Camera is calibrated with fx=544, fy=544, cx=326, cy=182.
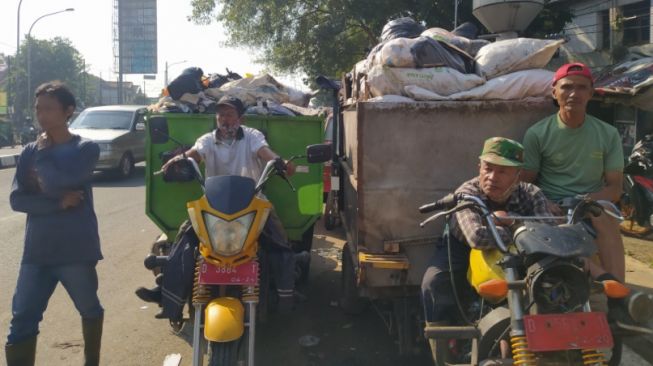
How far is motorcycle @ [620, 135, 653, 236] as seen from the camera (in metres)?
7.09

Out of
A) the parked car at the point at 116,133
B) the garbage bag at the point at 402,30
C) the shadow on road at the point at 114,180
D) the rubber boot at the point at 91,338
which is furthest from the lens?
the parked car at the point at 116,133

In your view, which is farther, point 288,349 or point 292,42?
point 292,42

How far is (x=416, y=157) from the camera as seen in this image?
11.6 feet

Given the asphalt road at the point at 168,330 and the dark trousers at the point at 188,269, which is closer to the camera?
the dark trousers at the point at 188,269

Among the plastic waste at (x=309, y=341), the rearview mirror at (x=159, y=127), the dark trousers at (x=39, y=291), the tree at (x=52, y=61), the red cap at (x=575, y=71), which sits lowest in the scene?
the plastic waste at (x=309, y=341)

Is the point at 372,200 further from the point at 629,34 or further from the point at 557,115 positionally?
the point at 629,34

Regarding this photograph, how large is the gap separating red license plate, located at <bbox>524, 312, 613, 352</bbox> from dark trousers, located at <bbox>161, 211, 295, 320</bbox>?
5.41ft

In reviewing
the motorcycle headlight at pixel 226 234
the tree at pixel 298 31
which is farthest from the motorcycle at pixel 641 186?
the tree at pixel 298 31

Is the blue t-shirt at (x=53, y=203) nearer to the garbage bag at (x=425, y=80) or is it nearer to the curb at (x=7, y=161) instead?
the garbage bag at (x=425, y=80)

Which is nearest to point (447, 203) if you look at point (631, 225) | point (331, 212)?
point (331, 212)

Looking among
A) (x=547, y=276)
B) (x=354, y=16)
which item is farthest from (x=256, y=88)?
(x=354, y=16)

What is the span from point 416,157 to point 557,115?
0.95 metres

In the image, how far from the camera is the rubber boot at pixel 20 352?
295 centimetres

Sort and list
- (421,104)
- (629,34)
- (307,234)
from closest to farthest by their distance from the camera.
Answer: (421,104) → (307,234) → (629,34)
